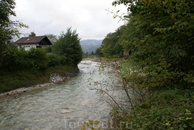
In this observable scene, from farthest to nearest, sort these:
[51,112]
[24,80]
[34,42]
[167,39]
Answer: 1. [34,42]
2. [24,80]
3. [51,112]
4. [167,39]

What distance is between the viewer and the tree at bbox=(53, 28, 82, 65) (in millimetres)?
21938

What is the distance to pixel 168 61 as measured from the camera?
5.52 m

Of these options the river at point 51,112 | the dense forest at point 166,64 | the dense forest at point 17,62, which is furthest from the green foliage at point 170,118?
the dense forest at point 17,62

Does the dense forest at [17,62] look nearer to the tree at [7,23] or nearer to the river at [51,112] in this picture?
the tree at [7,23]

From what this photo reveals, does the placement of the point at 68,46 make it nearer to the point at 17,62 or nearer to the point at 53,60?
the point at 53,60

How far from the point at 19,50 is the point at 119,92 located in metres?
11.0

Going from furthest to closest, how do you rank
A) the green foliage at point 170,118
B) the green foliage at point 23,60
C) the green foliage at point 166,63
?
the green foliage at point 23,60 < the green foliage at point 166,63 < the green foliage at point 170,118

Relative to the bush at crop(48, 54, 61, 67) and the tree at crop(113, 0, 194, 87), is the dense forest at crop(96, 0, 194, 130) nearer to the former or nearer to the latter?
the tree at crop(113, 0, 194, 87)

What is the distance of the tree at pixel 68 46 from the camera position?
21938mm

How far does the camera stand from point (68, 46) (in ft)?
72.1

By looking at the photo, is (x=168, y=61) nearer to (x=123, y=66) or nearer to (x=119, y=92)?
(x=123, y=66)

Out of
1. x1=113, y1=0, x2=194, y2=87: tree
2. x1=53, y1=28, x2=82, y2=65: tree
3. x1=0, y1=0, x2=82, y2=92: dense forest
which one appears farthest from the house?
x1=113, y1=0, x2=194, y2=87: tree

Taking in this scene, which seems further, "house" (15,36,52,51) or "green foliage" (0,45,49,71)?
"house" (15,36,52,51)

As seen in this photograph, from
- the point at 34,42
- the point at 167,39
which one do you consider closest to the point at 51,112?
the point at 167,39
